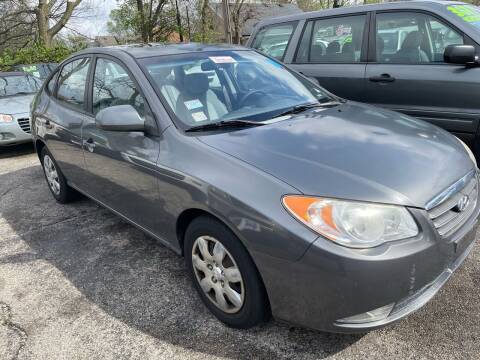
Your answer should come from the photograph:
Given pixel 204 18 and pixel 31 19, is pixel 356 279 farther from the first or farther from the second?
pixel 31 19

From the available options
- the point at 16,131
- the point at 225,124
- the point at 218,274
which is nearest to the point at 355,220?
the point at 218,274

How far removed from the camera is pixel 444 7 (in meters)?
4.07

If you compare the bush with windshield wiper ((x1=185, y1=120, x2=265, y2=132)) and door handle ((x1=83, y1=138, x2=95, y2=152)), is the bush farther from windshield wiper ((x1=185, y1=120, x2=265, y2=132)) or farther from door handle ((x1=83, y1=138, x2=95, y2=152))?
windshield wiper ((x1=185, y1=120, x2=265, y2=132))

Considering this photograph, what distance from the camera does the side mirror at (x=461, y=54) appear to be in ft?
12.1

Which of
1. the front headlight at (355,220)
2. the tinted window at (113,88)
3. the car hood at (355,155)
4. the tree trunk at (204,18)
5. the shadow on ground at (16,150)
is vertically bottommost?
the shadow on ground at (16,150)

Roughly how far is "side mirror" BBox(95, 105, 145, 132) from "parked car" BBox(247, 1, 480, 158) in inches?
108

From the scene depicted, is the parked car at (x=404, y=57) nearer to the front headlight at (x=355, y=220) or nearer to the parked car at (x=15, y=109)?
the front headlight at (x=355, y=220)

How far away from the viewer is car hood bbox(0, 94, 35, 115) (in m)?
7.52

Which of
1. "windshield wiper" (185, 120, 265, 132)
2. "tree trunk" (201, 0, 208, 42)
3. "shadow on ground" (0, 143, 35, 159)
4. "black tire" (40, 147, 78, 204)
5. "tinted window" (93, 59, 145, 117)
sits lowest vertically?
"shadow on ground" (0, 143, 35, 159)

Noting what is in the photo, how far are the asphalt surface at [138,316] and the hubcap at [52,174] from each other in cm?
82

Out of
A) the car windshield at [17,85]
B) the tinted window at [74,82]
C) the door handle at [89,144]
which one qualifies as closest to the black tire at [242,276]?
the door handle at [89,144]

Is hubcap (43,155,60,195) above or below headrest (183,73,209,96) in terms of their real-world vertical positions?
below

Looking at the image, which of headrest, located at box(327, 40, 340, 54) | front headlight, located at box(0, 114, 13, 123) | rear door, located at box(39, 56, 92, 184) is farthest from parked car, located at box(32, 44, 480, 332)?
front headlight, located at box(0, 114, 13, 123)

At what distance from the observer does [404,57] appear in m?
4.28
